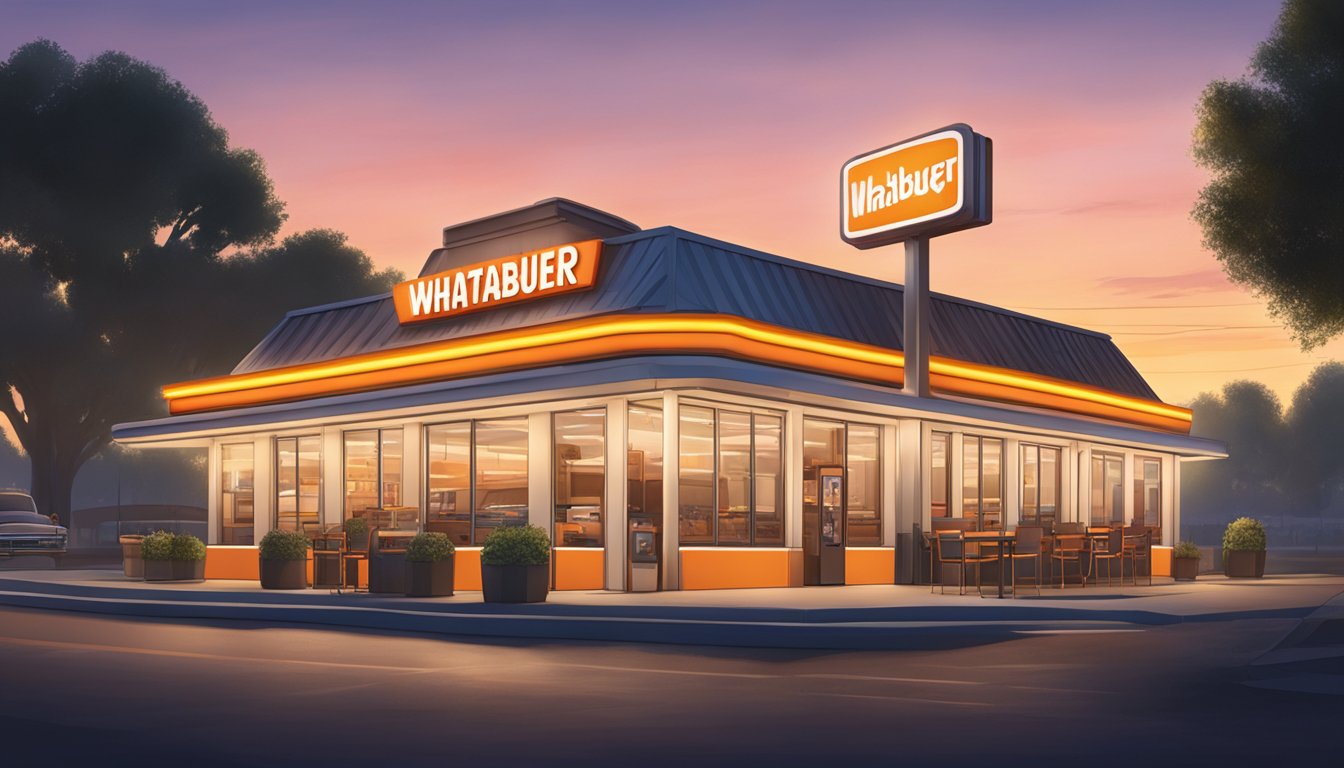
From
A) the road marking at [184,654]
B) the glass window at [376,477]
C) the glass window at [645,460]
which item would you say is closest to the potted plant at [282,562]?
the glass window at [376,477]

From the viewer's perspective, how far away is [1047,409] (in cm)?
3512

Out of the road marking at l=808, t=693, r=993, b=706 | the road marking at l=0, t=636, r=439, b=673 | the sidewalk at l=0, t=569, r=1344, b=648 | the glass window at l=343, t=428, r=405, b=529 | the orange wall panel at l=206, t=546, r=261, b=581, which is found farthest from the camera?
the orange wall panel at l=206, t=546, r=261, b=581

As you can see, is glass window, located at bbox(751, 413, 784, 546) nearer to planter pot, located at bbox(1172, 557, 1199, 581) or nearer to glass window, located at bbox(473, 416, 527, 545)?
glass window, located at bbox(473, 416, 527, 545)

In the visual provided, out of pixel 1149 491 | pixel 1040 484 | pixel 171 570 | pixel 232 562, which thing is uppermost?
pixel 1040 484

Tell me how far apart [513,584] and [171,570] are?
37.6 feet

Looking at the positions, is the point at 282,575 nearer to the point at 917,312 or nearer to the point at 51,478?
the point at 917,312

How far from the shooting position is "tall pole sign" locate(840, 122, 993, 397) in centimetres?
2778

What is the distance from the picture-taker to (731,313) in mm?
26484

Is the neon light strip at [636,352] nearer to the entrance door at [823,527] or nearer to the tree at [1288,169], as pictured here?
the entrance door at [823,527]

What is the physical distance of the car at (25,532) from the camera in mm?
37531

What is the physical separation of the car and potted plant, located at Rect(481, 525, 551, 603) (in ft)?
66.2

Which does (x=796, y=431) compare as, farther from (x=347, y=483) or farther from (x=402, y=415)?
(x=347, y=483)

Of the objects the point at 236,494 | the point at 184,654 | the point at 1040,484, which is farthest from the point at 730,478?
the point at 236,494

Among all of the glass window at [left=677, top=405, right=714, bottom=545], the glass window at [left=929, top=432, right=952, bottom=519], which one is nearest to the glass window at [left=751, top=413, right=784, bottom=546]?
the glass window at [left=677, top=405, right=714, bottom=545]
